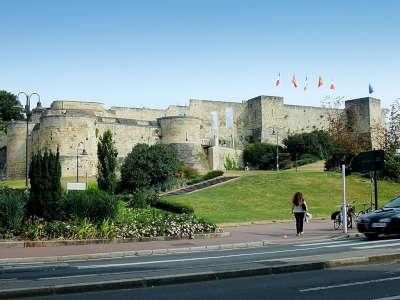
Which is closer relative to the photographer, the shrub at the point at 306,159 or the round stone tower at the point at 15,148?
the round stone tower at the point at 15,148

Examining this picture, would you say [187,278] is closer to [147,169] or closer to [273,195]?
[273,195]

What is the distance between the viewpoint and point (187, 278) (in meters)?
9.46

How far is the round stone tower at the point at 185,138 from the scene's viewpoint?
239 ft

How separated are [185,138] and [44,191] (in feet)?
176

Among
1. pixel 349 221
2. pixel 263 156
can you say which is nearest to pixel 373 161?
pixel 349 221

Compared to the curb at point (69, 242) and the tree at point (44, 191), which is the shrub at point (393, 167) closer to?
the curb at point (69, 242)

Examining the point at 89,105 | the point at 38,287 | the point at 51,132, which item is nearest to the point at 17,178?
the point at 51,132

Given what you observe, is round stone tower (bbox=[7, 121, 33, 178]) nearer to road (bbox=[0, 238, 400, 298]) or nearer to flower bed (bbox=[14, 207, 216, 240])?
flower bed (bbox=[14, 207, 216, 240])

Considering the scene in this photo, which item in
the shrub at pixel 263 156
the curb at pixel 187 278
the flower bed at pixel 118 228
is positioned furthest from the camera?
the shrub at pixel 263 156

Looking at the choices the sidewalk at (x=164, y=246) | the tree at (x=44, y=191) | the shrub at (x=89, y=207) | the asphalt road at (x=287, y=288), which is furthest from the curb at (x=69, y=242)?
the asphalt road at (x=287, y=288)

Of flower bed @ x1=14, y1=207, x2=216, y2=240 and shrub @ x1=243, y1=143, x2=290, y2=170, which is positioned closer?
flower bed @ x1=14, y1=207, x2=216, y2=240

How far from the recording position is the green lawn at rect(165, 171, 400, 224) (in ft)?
101

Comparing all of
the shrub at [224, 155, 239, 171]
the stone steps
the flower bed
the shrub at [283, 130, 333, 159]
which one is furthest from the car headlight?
the shrub at [283, 130, 333, 159]

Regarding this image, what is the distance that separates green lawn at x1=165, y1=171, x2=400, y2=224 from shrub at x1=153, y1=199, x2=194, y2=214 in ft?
3.79
